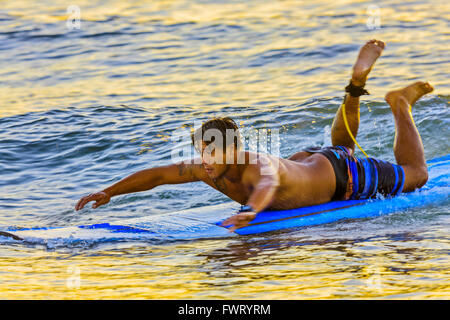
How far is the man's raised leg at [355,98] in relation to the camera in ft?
17.2

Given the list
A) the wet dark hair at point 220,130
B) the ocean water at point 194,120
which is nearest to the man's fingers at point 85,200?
the ocean water at point 194,120

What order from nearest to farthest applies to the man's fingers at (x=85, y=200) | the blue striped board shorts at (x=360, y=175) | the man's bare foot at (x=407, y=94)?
the man's fingers at (x=85, y=200) → the blue striped board shorts at (x=360, y=175) → the man's bare foot at (x=407, y=94)

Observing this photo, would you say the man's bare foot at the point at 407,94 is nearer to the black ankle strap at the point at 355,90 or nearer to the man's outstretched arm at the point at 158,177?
the black ankle strap at the point at 355,90

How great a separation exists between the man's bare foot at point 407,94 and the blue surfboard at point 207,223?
728 mm

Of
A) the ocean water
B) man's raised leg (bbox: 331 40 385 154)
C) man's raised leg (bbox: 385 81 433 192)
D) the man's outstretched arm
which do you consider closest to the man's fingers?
the man's outstretched arm

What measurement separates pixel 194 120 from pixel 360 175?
370 centimetres

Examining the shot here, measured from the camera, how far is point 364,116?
827 centimetres

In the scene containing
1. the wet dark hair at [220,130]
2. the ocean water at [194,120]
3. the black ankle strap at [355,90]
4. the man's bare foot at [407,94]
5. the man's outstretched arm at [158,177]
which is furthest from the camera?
the man's bare foot at [407,94]

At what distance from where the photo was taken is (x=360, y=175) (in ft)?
16.8

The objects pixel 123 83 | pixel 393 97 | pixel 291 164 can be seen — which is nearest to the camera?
pixel 291 164

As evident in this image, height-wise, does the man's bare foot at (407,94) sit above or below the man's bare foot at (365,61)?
below

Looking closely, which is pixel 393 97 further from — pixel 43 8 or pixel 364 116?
pixel 43 8
